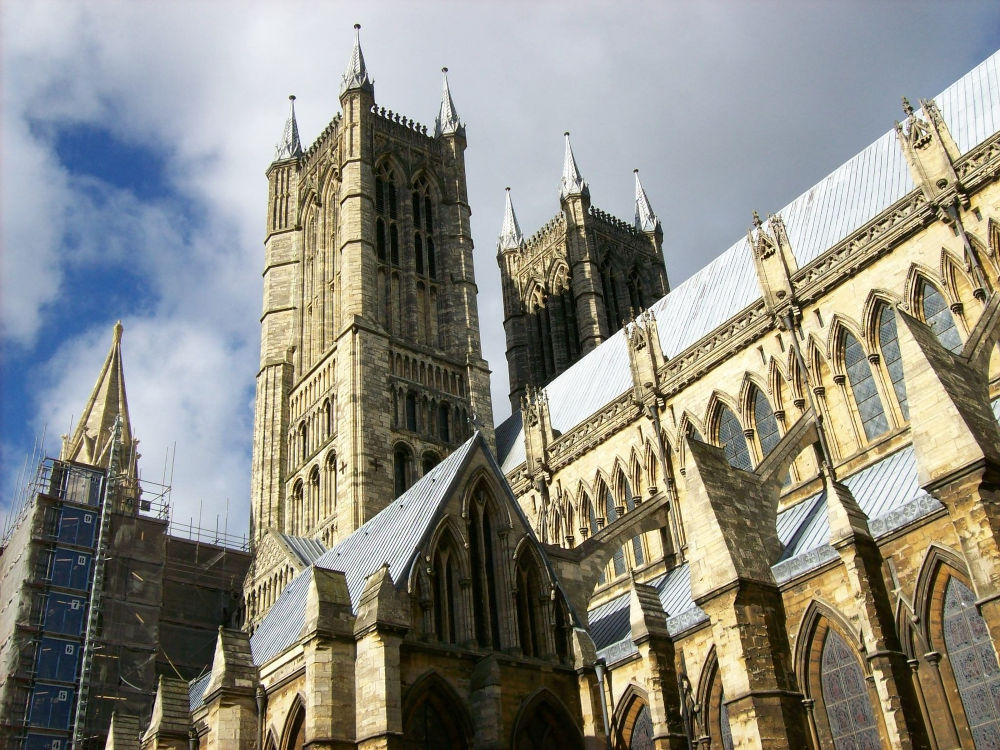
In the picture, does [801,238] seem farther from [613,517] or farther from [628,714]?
[628,714]

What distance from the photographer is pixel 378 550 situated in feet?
70.4

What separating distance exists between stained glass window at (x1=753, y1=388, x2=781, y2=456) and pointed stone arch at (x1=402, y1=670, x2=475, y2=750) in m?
10.6

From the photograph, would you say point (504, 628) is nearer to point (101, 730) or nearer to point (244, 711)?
point (244, 711)

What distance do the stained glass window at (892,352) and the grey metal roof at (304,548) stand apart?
16833mm

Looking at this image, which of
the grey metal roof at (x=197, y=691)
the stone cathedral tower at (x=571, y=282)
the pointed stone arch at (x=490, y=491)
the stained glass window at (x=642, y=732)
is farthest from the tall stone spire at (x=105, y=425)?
the stained glass window at (x=642, y=732)

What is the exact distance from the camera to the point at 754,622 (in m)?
16.0

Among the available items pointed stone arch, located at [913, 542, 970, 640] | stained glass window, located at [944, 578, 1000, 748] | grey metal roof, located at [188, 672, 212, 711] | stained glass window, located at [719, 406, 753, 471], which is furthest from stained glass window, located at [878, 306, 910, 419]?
grey metal roof, located at [188, 672, 212, 711]

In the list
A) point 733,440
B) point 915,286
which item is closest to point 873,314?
point 915,286

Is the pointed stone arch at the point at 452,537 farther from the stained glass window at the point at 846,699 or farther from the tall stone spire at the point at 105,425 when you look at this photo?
the tall stone spire at the point at 105,425

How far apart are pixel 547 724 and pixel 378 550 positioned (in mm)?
5204

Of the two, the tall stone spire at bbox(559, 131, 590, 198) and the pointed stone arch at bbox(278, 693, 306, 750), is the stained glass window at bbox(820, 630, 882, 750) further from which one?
the tall stone spire at bbox(559, 131, 590, 198)

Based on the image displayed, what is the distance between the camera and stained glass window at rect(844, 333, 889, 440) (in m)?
22.0

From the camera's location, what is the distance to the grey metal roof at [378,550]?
768 inches

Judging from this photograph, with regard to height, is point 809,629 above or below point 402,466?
below
